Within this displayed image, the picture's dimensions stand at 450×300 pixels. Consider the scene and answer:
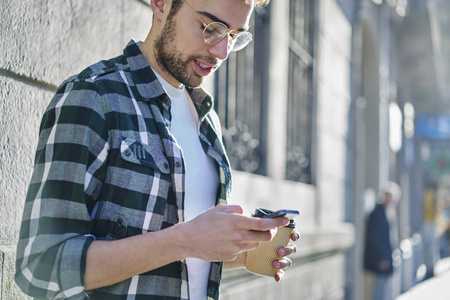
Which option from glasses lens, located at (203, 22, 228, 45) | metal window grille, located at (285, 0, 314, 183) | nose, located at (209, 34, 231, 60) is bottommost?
nose, located at (209, 34, 231, 60)

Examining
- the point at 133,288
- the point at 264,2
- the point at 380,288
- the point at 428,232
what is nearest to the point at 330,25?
the point at 380,288

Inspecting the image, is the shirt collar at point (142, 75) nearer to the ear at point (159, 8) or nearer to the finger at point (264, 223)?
the ear at point (159, 8)

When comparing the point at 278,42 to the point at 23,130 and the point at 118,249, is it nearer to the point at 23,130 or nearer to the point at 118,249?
the point at 23,130

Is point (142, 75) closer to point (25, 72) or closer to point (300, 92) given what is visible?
point (25, 72)

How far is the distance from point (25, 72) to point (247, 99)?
3.14 metres

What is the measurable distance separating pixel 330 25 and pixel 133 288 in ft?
21.3

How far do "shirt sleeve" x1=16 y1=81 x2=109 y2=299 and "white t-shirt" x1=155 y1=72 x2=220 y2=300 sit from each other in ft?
1.06

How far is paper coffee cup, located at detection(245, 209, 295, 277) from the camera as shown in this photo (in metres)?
1.89

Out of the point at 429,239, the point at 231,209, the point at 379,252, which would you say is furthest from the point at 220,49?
the point at 429,239

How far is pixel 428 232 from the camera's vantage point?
50.6 ft

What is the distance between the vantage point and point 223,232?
61.2 inches

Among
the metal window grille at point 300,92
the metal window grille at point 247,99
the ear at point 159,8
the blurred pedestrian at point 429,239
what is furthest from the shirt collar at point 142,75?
the blurred pedestrian at point 429,239

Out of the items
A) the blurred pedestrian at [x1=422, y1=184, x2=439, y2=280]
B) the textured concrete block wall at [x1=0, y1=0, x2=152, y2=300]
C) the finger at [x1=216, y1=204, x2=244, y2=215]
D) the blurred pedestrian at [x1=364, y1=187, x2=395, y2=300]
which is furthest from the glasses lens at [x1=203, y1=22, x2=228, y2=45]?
the blurred pedestrian at [x1=422, y1=184, x2=439, y2=280]

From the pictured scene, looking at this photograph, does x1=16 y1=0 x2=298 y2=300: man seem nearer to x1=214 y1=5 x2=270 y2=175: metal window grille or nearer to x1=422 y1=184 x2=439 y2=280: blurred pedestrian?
x1=214 y1=5 x2=270 y2=175: metal window grille
